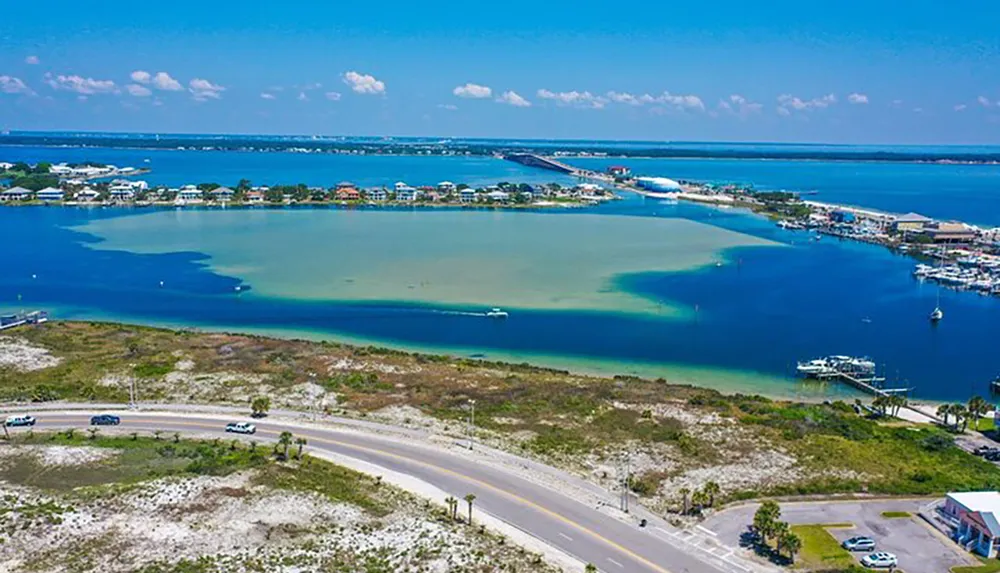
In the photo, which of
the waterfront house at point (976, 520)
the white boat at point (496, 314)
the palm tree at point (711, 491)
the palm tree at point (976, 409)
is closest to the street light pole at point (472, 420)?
the palm tree at point (711, 491)

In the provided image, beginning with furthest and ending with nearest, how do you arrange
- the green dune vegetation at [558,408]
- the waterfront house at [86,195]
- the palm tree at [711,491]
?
the waterfront house at [86,195]
the green dune vegetation at [558,408]
the palm tree at [711,491]

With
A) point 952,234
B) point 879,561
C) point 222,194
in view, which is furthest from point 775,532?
point 222,194

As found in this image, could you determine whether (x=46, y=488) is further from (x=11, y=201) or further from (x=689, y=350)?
(x=11, y=201)

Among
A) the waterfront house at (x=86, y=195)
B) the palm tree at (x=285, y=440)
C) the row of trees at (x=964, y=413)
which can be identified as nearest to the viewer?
the palm tree at (x=285, y=440)

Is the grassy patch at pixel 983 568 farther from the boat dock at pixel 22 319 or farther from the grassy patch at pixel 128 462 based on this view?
the boat dock at pixel 22 319

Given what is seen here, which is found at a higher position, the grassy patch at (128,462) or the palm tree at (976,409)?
the palm tree at (976,409)
